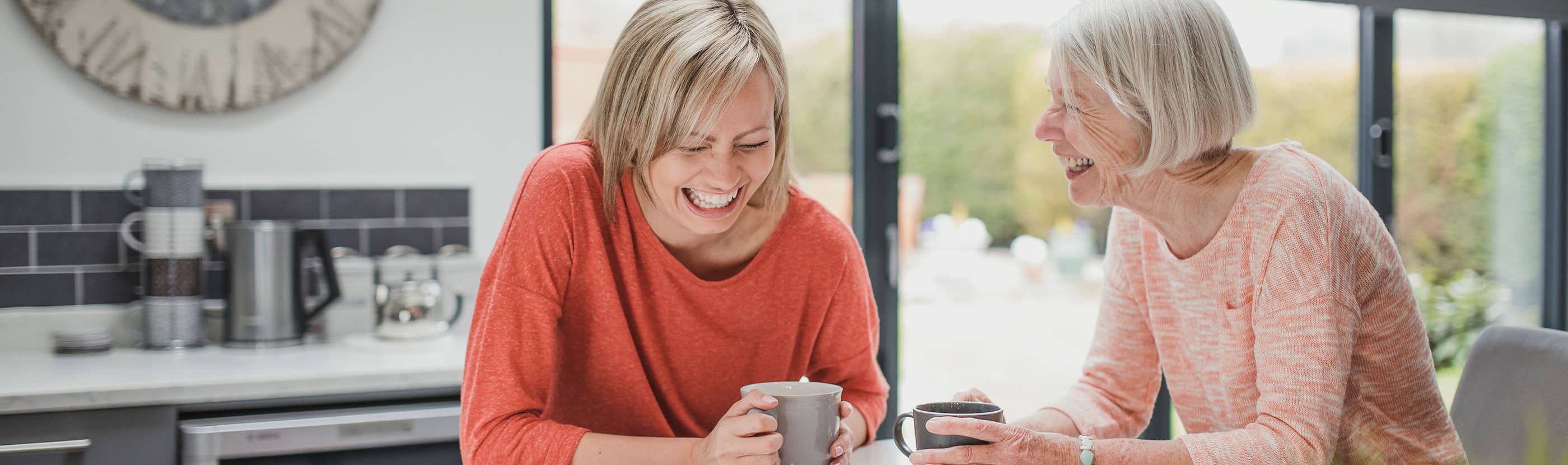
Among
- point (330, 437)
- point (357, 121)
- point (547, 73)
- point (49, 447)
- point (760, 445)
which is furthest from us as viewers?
point (547, 73)

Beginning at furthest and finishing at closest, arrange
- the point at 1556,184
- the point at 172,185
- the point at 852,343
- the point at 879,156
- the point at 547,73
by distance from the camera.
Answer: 1. the point at 1556,184
2. the point at 879,156
3. the point at 547,73
4. the point at 172,185
5. the point at 852,343

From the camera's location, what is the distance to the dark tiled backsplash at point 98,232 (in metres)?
2.30

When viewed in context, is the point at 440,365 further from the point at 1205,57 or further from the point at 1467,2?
the point at 1467,2

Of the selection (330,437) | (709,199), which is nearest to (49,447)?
(330,437)

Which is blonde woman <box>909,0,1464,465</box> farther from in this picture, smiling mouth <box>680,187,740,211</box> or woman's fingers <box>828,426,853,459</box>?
smiling mouth <box>680,187,740,211</box>

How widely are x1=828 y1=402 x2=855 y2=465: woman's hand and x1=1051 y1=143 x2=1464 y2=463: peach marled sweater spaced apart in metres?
0.30

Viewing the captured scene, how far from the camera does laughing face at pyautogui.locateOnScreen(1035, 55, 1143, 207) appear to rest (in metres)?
1.26

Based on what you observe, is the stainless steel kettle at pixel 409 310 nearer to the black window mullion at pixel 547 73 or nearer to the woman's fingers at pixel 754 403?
the black window mullion at pixel 547 73

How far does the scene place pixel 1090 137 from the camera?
4.19ft

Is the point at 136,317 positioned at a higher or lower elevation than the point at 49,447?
higher

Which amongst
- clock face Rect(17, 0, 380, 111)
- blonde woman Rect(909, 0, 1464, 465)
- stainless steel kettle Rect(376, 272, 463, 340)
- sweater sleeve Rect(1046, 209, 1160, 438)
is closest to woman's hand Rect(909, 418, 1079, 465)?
blonde woman Rect(909, 0, 1464, 465)

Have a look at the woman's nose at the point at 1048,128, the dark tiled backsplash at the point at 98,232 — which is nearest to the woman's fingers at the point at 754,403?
the woman's nose at the point at 1048,128

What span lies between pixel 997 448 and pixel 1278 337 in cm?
35

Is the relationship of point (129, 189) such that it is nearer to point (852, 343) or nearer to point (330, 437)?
point (330, 437)
